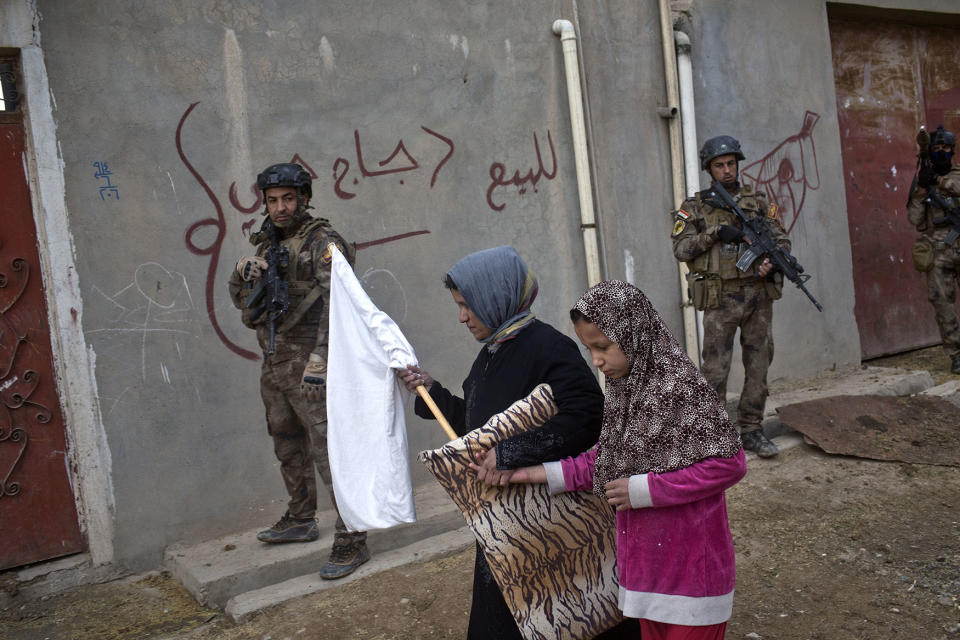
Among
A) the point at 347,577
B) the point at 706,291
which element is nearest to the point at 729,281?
the point at 706,291

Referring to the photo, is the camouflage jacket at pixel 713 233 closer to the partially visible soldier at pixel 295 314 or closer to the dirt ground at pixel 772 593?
the dirt ground at pixel 772 593

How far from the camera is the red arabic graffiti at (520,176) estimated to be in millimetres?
5727

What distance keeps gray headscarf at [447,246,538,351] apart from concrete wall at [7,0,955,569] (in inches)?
109

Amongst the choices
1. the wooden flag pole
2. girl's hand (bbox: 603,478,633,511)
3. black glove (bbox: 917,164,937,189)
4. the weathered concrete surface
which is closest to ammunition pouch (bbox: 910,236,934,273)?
black glove (bbox: 917,164,937,189)

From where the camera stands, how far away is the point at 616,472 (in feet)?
6.86

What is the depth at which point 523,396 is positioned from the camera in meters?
2.30

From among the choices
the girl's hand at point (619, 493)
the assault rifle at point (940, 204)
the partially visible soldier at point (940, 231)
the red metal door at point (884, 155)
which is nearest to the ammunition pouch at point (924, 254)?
the partially visible soldier at point (940, 231)

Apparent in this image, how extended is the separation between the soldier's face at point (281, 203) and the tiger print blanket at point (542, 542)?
2.23 m

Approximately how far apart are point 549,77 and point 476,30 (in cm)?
70

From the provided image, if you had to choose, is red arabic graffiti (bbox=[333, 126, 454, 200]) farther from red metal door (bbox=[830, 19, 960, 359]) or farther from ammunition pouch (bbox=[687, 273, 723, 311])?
red metal door (bbox=[830, 19, 960, 359])

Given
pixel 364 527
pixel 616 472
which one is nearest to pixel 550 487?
pixel 616 472

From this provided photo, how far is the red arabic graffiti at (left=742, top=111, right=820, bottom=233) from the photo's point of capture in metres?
7.18

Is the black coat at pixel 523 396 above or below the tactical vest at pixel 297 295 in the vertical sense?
below

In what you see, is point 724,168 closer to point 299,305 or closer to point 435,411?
point 299,305
